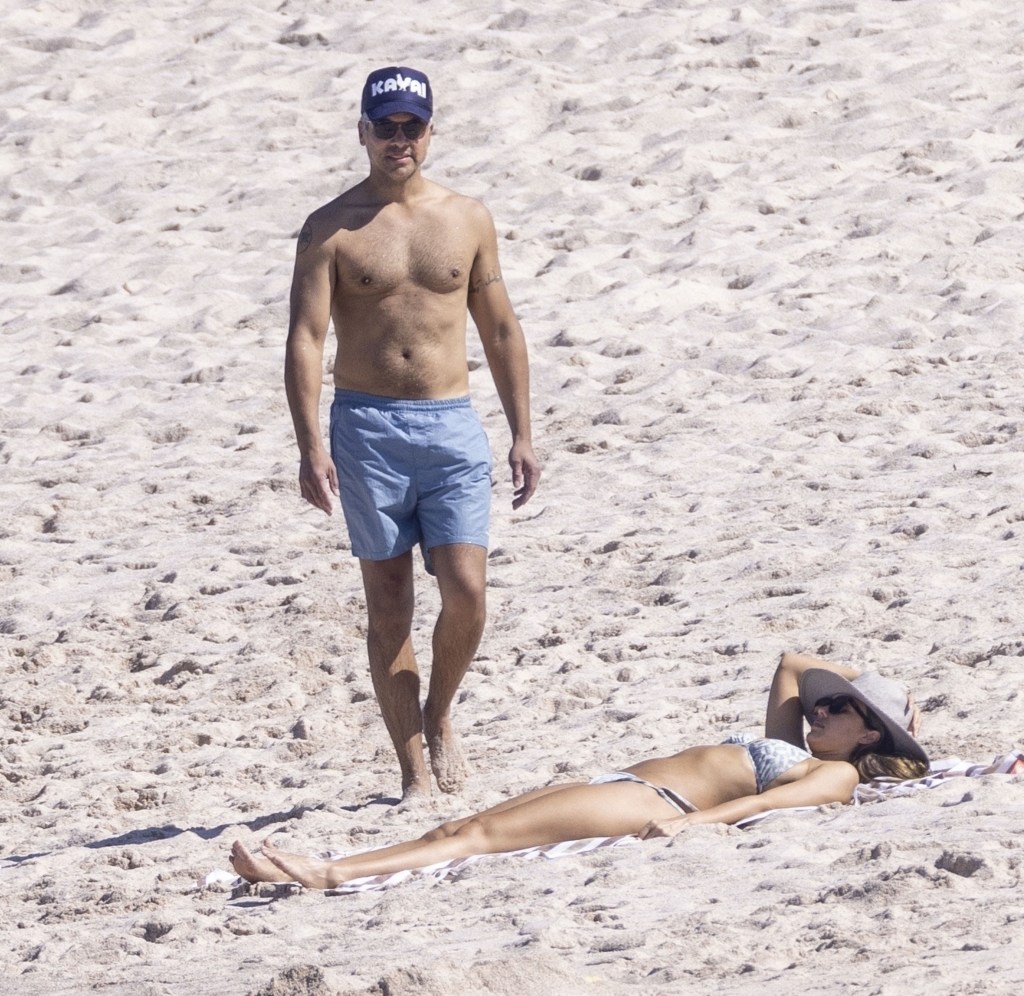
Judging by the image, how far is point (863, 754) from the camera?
4570 mm

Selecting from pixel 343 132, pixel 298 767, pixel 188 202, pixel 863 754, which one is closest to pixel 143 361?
pixel 188 202

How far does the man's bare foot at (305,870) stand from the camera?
4.02 meters

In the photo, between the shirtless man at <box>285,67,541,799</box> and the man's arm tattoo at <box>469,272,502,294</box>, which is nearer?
the shirtless man at <box>285,67,541,799</box>

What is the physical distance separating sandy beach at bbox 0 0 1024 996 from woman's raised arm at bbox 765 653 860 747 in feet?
1.11

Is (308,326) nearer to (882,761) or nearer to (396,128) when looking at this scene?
(396,128)

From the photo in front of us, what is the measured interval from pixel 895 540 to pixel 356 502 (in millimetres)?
2173

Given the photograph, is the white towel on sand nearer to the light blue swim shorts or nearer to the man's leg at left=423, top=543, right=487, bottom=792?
the man's leg at left=423, top=543, right=487, bottom=792

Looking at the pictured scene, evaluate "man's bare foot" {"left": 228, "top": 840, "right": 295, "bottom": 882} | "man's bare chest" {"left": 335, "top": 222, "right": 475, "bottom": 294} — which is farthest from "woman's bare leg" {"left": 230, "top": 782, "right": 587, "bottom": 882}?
"man's bare chest" {"left": 335, "top": 222, "right": 475, "bottom": 294}

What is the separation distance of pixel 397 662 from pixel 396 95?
1438 millimetres

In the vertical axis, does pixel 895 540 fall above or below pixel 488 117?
below

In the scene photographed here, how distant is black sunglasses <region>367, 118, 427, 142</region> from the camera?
4.79 m

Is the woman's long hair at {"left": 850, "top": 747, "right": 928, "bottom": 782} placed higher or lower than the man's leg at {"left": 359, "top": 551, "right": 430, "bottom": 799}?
lower

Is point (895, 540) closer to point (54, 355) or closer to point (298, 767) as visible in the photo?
point (298, 767)

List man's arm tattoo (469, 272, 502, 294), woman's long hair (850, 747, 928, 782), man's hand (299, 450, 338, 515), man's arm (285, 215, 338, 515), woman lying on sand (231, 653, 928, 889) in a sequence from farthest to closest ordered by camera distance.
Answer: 1. man's arm tattoo (469, 272, 502, 294)
2. man's arm (285, 215, 338, 515)
3. man's hand (299, 450, 338, 515)
4. woman's long hair (850, 747, 928, 782)
5. woman lying on sand (231, 653, 928, 889)
